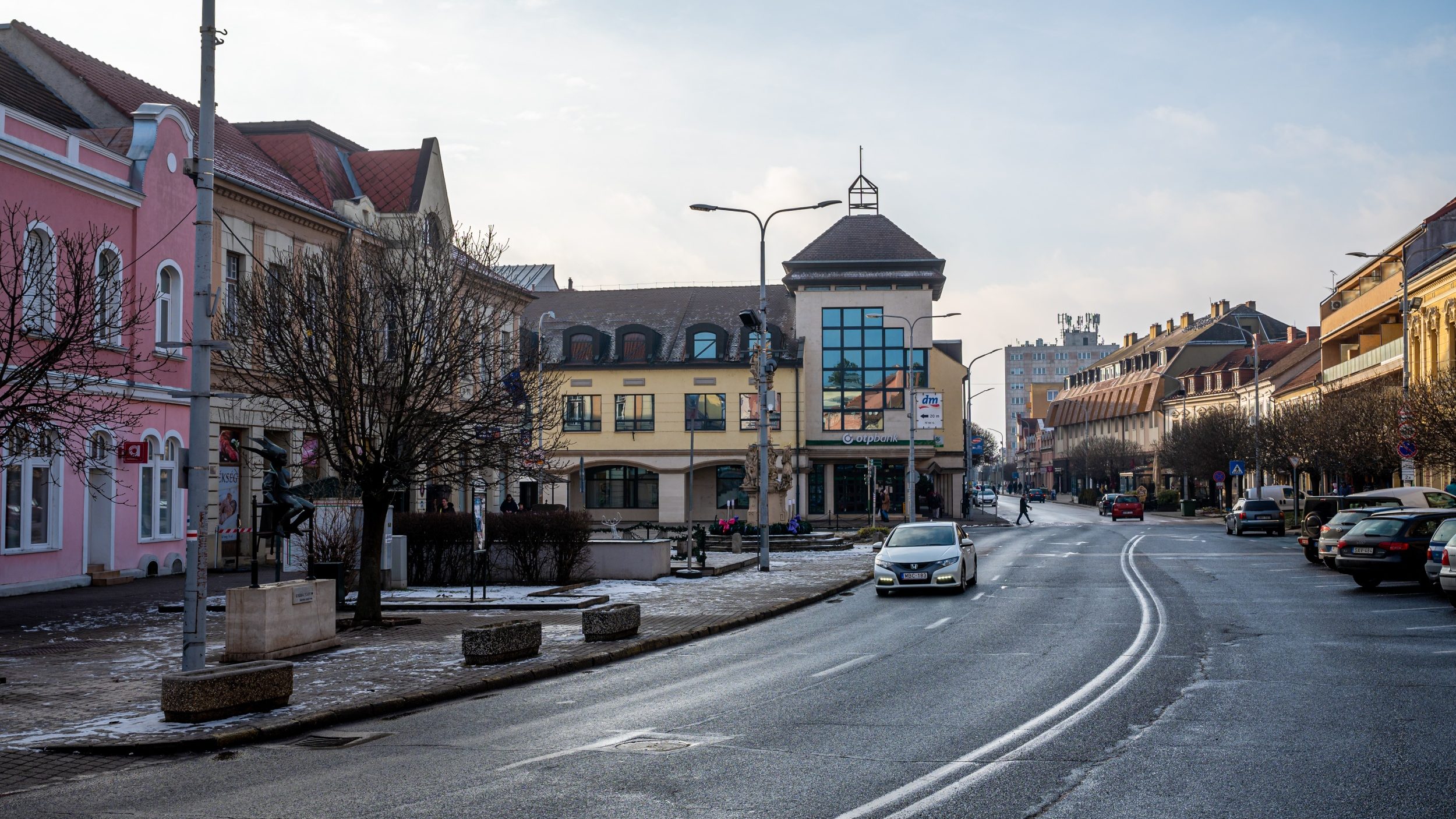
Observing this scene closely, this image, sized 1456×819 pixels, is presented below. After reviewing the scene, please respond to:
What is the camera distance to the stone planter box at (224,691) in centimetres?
1122

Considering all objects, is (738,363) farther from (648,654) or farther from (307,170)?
(648,654)

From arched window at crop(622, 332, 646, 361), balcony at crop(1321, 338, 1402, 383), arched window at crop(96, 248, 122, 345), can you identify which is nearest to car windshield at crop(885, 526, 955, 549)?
arched window at crop(96, 248, 122, 345)

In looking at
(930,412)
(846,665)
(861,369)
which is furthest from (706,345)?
(846,665)

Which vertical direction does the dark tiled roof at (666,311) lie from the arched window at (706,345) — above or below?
above

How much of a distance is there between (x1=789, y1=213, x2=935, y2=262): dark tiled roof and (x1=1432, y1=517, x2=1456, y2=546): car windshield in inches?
1852

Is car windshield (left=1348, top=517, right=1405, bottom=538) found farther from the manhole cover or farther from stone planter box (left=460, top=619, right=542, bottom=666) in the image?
the manhole cover

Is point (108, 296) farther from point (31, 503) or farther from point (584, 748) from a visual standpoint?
point (584, 748)

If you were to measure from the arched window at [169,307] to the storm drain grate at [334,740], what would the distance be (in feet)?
64.9

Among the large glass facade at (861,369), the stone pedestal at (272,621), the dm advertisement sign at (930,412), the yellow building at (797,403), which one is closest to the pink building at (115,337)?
the stone pedestal at (272,621)

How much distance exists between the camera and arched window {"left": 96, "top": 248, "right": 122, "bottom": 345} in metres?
15.9

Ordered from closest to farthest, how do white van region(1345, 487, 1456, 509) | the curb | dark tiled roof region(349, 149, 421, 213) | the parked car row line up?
the curb → the parked car row → white van region(1345, 487, 1456, 509) → dark tiled roof region(349, 149, 421, 213)

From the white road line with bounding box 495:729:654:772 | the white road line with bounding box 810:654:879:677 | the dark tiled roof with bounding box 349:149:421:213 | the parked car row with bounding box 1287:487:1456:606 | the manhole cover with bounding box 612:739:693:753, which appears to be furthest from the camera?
the dark tiled roof with bounding box 349:149:421:213

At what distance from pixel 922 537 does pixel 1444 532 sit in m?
9.59

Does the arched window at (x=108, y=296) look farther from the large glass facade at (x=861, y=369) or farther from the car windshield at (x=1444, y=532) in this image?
the large glass facade at (x=861, y=369)
